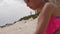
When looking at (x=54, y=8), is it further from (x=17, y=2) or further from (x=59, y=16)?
(x=17, y=2)

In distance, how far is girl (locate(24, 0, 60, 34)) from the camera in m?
0.77

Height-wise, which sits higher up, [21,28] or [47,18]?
[21,28]

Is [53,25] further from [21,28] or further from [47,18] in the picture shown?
[21,28]

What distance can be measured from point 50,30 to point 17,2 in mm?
1603

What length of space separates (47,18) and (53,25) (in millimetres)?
93

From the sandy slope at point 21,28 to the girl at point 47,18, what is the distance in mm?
864

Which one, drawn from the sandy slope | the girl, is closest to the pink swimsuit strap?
the girl

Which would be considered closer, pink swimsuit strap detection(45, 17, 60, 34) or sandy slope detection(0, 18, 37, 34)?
pink swimsuit strap detection(45, 17, 60, 34)

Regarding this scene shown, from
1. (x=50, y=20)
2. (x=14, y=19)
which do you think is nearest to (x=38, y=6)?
(x=50, y=20)

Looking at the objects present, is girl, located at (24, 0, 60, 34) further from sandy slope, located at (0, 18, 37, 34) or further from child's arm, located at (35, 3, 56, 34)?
sandy slope, located at (0, 18, 37, 34)

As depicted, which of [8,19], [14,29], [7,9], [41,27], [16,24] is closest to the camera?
[41,27]

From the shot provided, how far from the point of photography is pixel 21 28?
1.83m

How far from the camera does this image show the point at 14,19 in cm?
215

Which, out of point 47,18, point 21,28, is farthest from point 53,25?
point 21,28
